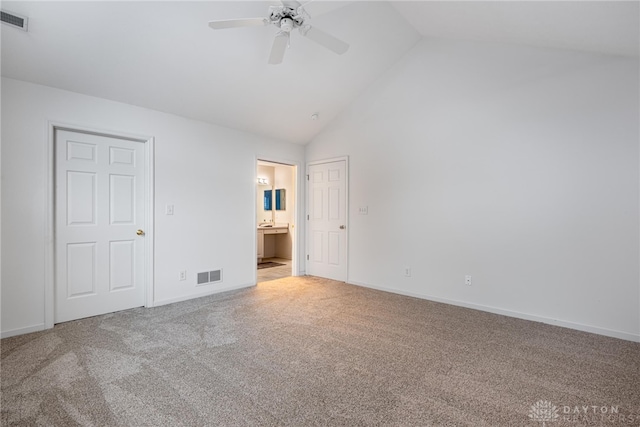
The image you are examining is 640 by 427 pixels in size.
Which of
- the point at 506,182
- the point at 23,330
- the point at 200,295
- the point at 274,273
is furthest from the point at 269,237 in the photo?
the point at 506,182

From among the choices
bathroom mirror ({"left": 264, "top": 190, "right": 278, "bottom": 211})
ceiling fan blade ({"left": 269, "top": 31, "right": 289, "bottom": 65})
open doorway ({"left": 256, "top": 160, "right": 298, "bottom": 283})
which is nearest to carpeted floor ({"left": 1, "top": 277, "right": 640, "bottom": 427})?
ceiling fan blade ({"left": 269, "top": 31, "right": 289, "bottom": 65})

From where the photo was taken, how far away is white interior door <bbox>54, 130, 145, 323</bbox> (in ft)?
10.6

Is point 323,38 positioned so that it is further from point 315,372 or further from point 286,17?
point 315,372

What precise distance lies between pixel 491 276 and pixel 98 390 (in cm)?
391

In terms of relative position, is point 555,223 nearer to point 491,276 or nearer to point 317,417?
point 491,276

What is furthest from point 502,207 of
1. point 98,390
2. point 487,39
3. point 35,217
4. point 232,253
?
point 35,217

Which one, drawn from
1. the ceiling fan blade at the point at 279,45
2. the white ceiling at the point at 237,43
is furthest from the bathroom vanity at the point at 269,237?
the ceiling fan blade at the point at 279,45

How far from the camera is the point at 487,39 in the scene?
3.40 meters

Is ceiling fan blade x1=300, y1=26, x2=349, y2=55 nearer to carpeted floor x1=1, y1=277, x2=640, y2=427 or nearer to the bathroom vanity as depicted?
carpeted floor x1=1, y1=277, x2=640, y2=427

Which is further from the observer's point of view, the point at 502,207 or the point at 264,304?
the point at 264,304

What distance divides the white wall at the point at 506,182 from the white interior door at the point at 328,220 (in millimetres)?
346

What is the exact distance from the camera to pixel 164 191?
3.88 m

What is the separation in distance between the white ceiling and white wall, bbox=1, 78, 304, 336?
0.21 meters

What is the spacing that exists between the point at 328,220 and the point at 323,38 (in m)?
3.22
